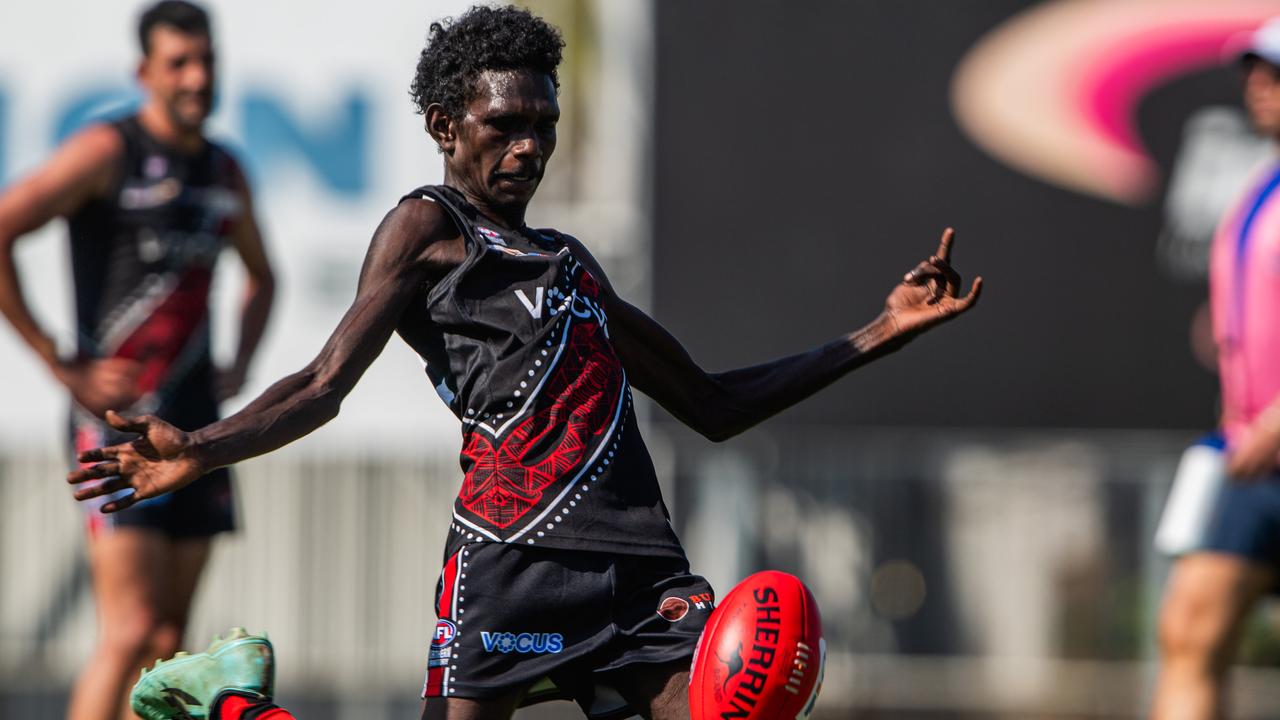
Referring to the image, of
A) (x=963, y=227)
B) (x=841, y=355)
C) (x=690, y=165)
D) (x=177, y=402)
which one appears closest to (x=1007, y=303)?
(x=963, y=227)

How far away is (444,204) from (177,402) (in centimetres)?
244

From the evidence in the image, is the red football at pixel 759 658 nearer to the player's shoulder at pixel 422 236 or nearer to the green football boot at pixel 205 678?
the player's shoulder at pixel 422 236

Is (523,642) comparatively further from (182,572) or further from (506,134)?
(182,572)

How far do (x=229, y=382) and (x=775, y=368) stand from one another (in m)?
2.51

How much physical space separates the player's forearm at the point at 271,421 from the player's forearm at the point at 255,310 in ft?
9.64

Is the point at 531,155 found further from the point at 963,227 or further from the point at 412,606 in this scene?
the point at 963,227

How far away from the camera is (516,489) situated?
3697mm

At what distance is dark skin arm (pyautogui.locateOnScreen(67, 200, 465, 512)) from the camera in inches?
129

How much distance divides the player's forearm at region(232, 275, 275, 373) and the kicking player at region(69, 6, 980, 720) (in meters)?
2.67

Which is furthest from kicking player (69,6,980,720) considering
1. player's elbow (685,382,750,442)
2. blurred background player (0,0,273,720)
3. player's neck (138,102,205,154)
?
player's neck (138,102,205,154)

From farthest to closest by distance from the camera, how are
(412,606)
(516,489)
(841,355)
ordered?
(412,606)
(841,355)
(516,489)

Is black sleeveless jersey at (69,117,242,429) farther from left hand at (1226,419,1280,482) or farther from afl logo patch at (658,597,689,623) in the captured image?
left hand at (1226,419,1280,482)

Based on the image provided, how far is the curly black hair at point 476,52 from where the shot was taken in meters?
3.82

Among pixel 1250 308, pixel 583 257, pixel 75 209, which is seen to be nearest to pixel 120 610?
pixel 75 209
